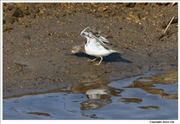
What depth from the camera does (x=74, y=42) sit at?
9688 millimetres

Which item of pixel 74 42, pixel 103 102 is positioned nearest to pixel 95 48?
pixel 74 42

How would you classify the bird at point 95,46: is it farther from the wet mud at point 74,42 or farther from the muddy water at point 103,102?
the muddy water at point 103,102

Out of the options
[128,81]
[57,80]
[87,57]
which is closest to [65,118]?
[57,80]

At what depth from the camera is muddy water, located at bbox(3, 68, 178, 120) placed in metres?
6.86

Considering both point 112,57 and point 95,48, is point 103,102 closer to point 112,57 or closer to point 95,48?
point 95,48

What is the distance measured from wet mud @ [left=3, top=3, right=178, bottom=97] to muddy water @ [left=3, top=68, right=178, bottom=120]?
0.31 meters

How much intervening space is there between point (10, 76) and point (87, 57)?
1.91 metres

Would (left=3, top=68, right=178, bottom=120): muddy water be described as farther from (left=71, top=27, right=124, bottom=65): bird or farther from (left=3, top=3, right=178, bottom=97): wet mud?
(left=71, top=27, right=124, bottom=65): bird

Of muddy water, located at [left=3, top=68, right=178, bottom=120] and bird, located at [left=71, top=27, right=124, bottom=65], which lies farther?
bird, located at [left=71, top=27, right=124, bottom=65]

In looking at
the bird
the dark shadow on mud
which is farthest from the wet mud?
the bird

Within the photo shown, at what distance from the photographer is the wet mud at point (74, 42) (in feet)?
27.2

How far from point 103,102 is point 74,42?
2590 millimetres

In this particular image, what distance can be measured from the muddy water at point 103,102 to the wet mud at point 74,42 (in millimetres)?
311

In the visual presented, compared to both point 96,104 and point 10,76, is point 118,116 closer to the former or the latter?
point 96,104
